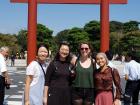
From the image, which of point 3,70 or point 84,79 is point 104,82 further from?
point 3,70

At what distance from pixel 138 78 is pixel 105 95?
4.33 metres

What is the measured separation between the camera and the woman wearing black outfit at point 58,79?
5.55 meters

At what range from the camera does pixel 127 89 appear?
33.2ft

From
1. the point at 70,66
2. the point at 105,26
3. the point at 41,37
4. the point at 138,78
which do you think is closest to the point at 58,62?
the point at 70,66

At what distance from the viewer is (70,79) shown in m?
5.68

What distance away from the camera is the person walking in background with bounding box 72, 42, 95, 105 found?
18.8ft

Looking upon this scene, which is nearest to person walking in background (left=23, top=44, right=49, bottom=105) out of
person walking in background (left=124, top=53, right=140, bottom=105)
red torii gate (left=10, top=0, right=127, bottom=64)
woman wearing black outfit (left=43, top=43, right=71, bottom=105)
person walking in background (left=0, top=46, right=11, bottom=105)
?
woman wearing black outfit (left=43, top=43, right=71, bottom=105)

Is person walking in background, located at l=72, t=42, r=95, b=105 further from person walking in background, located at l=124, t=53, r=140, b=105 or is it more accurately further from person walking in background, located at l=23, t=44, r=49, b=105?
person walking in background, located at l=124, t=53, r=140, b=105

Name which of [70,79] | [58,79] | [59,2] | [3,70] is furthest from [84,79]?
[59,2]

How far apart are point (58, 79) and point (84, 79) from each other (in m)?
0.39

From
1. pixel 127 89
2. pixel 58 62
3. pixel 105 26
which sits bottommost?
pixel 127 89

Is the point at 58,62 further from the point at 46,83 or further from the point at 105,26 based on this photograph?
the point at 105,26

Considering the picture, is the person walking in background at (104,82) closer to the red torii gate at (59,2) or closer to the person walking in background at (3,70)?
the person walking in background at (3,70)

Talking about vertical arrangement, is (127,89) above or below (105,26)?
below
